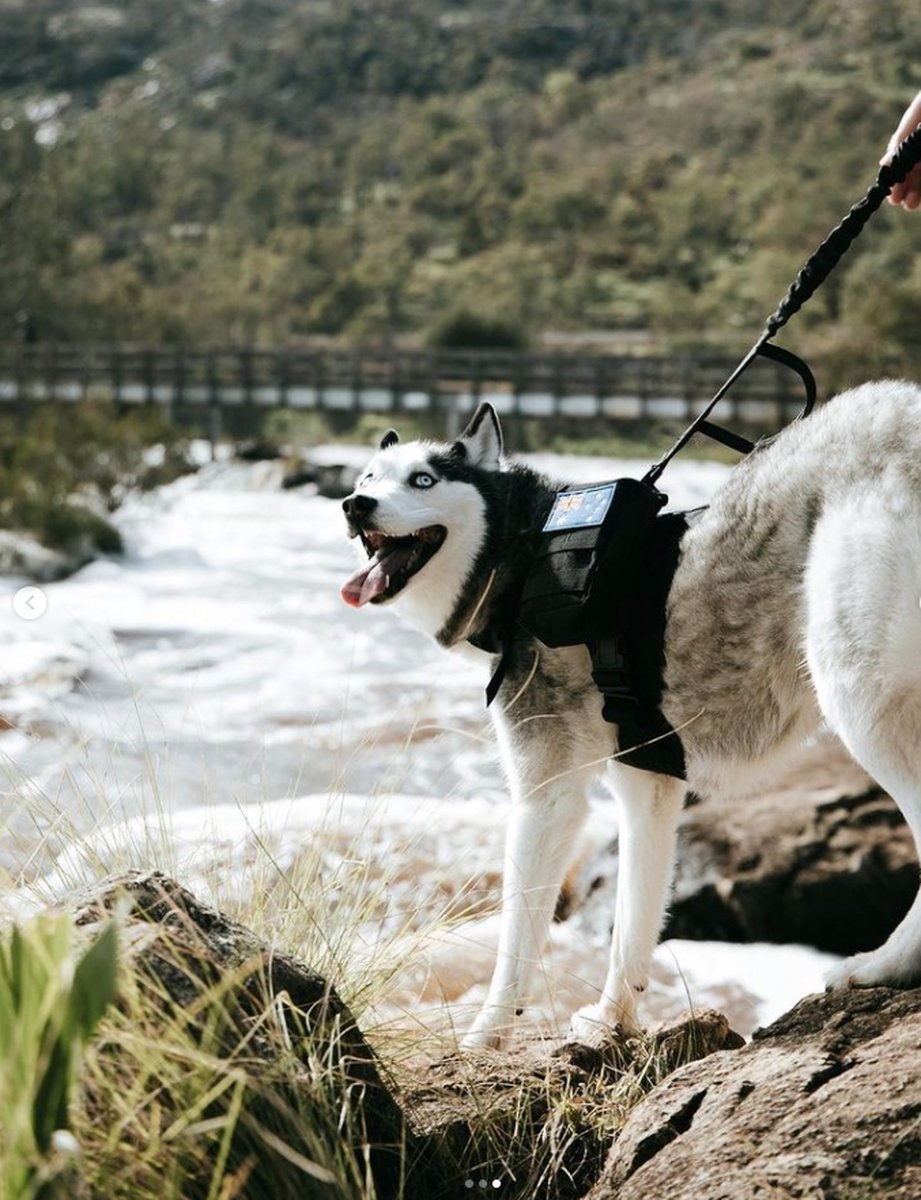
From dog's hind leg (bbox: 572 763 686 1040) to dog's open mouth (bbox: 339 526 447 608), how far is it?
2.37 ft

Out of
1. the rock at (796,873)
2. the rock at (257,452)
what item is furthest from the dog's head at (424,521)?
the rock at (257,452)

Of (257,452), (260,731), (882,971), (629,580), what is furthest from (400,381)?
(882,971)

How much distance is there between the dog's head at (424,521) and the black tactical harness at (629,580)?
0.88ft

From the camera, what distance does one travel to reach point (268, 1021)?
7.93 ft

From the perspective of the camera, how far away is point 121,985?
224 cm

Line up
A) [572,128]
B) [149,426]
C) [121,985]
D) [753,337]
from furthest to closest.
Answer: [572,128], [753,337], [149,426], [121,985]

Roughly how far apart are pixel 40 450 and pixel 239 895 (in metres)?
17.1

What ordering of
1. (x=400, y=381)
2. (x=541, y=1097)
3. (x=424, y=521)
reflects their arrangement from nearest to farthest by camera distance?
(x=541, y=1097)
(x=424, y=521)
(x=400, y=381)

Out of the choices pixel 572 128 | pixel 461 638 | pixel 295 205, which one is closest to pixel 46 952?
pixel 461 638

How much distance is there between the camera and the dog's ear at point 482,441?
12.4 feet

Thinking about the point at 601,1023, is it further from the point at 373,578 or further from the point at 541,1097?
the point at 373,578

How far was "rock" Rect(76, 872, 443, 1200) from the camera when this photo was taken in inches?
89.7

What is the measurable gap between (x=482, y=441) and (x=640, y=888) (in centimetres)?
120

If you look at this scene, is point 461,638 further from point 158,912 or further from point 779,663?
point 158,912
